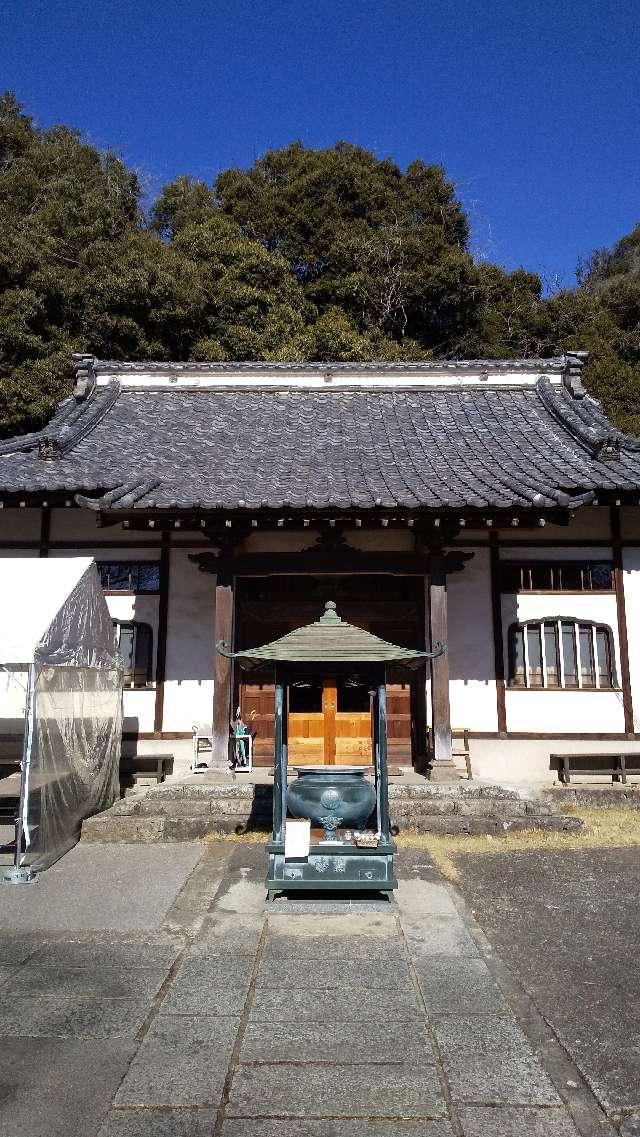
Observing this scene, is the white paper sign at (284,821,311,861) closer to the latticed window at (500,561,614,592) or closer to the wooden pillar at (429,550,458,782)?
the wooden pillar at (429,550,458,782)

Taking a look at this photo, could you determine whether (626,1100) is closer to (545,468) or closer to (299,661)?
(299,661)

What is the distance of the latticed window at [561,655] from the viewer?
34.6 ft

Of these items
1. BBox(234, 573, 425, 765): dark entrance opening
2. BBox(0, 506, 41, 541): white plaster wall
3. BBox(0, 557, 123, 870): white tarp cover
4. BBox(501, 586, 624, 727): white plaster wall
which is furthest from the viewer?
BBox(0, 506, 41, 541): white plaster wall

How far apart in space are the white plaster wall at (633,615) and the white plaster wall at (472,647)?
204 cm

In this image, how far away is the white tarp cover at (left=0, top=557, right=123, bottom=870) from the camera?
22.2 feet

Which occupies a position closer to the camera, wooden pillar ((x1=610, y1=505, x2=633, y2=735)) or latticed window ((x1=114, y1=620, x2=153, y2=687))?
wooden pillar ((x1=610, y1=505, x2=633, y2=735))

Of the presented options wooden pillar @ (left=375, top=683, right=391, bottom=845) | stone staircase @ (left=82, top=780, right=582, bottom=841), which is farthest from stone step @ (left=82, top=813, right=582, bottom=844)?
wooden pillar @ (left=375, top=683, right=391, bottom=845)

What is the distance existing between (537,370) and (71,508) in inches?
390

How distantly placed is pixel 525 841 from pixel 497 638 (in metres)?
3.38

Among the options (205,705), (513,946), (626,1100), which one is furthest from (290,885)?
(205,705)

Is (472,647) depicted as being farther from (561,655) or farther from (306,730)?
(306,730)

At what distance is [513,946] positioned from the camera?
201 inches

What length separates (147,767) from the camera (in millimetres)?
10117

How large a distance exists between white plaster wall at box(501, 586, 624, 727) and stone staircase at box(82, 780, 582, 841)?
5.91ft
